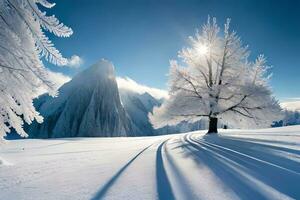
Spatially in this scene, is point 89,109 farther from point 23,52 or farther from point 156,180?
point 156,180

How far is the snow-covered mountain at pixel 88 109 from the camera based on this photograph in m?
62.5

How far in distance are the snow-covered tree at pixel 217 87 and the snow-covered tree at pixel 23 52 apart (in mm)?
11322

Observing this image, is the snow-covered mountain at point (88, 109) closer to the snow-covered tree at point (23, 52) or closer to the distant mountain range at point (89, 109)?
the distant mountain range at point (89, 109)

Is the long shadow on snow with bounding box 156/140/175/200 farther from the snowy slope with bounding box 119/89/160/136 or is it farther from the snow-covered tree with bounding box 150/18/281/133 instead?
the snowy slope with bounding box 119/89/160/136

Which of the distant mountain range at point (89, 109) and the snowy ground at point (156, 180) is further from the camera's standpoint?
the distant mountain range at point (89, 109)

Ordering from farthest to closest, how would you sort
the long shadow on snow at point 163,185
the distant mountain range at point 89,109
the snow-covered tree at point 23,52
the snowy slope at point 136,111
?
the snowy slope at point 136,111
the distant mountain range at point 89,109
the snow-covered tree at point 23,52
the long shadow on snow at point 163,185

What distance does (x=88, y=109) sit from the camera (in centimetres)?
6412

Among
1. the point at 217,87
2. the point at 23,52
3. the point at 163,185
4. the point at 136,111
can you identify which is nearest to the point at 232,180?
the point at 163,185

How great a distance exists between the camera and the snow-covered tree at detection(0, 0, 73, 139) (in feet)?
14.3

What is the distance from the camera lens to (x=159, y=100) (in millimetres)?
147625

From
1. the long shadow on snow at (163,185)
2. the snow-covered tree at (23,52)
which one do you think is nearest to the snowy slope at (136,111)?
the snow-covered tree at (23,52)

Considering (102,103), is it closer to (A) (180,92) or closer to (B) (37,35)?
(A) (180,92)

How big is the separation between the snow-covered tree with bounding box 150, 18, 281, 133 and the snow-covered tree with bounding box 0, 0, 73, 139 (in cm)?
1132

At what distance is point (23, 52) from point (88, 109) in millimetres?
61695
